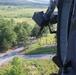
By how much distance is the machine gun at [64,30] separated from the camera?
7427 millimetres

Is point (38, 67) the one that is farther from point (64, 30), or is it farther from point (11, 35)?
point (64, 30)

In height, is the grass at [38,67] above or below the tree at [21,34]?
above

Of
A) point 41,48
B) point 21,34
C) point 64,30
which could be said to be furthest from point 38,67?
point 64,30

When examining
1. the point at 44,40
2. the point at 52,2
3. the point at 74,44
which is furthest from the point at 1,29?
the point at 74,44

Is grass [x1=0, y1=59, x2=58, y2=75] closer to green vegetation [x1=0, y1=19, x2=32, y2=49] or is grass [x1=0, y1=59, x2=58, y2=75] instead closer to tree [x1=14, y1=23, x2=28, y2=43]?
green vegetation [x1=0, y1=19, x2=32, y2=49]

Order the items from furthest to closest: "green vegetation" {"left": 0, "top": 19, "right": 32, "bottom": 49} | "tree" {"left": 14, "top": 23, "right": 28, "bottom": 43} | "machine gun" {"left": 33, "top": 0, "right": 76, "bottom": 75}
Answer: "tree" {"left": 14, "top": 23, "right": 28, "bottom": 43}
"green vegetation" {"left": 0, "top": 19, "right": 32, "bottom": 49}
"machine gun" {"left": 33, "top": 0, "right": 76, "bottom": 75}

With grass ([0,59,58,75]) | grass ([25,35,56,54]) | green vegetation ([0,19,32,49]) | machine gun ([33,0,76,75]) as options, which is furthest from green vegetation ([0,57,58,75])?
machine gun ([33,0,76,75])

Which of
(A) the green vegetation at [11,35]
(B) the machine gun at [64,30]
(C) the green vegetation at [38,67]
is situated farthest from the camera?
(A) the green vegetation at [11,35]

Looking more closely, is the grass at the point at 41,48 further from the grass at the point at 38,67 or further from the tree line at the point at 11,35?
the grass at the point at 38,67

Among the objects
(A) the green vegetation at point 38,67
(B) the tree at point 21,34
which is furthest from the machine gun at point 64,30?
(B) the tree at point 21,34

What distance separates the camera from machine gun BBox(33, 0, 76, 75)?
743 cm

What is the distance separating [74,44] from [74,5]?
163 cm

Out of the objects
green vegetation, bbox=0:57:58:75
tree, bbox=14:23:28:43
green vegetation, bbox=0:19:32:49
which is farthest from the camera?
tree, bbox=14:23:28:43

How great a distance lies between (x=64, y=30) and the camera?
10.5m
